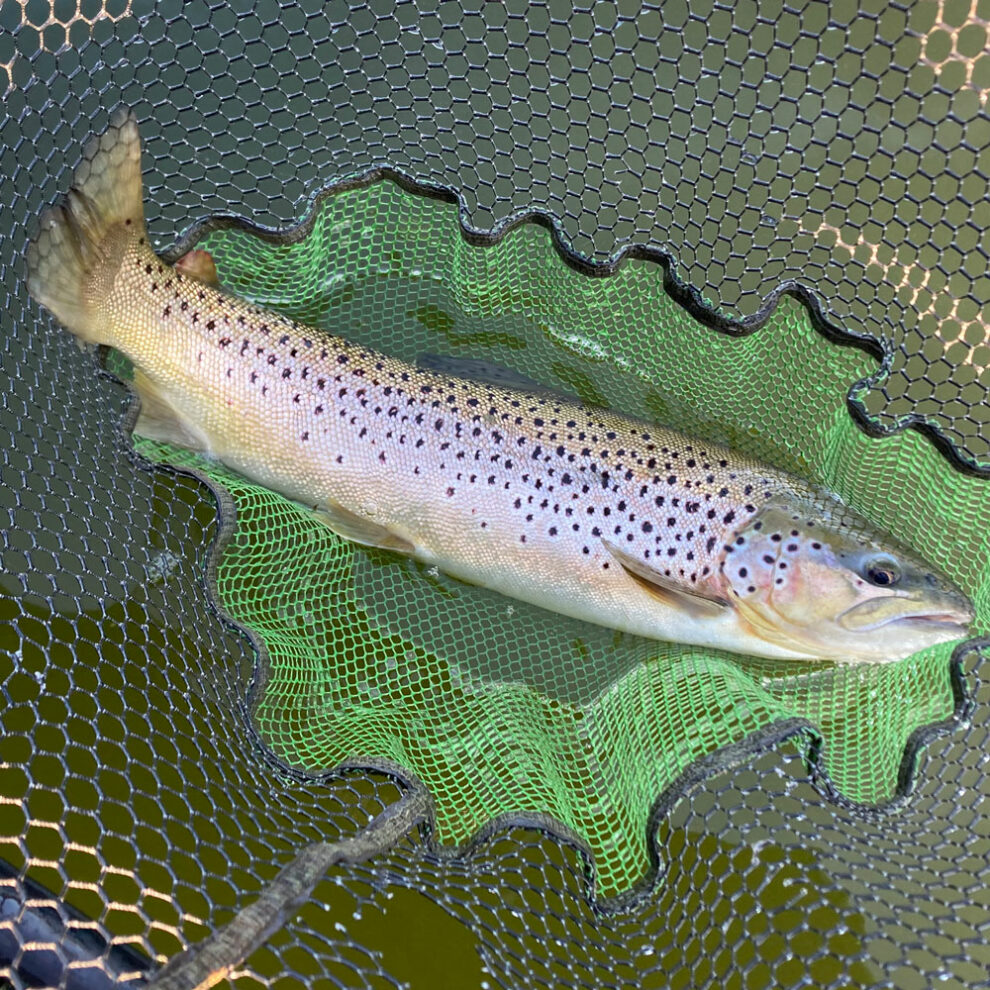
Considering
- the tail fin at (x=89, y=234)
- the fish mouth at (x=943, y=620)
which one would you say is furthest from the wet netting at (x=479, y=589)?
the tail fin at (x=89, y=234)

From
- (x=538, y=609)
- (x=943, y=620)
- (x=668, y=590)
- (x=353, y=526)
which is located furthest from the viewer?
(x=538, y=609)

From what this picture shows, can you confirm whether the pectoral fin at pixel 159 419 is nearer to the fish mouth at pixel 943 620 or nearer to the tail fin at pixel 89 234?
the tail fin at pixel 89 234

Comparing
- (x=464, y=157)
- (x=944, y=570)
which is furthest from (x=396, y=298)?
(x=944, y=570)

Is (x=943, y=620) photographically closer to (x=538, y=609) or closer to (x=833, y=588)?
(x=833, y=588)

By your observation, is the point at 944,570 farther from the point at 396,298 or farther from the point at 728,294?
the point at 396,298

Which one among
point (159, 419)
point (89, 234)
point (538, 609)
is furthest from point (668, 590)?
point (89, 234)

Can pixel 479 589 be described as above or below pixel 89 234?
below
